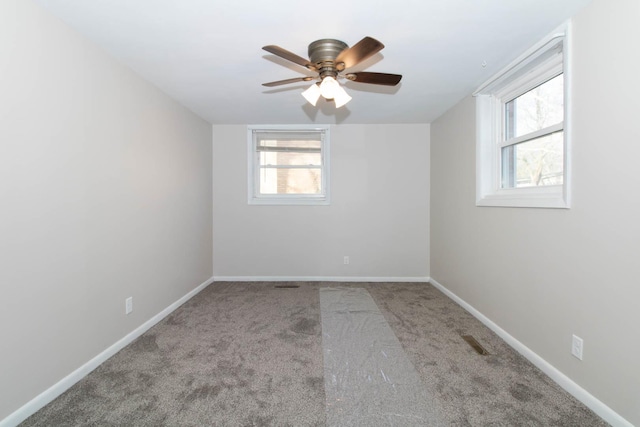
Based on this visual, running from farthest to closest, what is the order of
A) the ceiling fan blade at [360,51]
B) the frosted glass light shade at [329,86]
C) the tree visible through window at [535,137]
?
the tree visible through window at [535,137] < the frosted glass light shade at [329,86] < the ceiling fan blade at [360,51]

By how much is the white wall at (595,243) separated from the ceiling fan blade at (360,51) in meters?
1.24

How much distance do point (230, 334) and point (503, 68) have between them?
→ 10.7 ft

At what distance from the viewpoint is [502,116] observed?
9.43 feet

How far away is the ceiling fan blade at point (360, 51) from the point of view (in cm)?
161

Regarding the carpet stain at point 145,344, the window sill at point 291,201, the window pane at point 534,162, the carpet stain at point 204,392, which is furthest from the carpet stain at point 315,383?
the window sill at point 291,201

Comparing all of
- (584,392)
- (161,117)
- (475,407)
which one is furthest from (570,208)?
(161,117)

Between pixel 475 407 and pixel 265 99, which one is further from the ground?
pixel 265 99

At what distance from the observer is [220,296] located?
3723 mm

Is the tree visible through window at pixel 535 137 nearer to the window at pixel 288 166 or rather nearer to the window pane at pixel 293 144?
the window at pixel 288 166

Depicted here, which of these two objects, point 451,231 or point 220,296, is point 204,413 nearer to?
point 220,296

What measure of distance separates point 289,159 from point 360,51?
2.89m

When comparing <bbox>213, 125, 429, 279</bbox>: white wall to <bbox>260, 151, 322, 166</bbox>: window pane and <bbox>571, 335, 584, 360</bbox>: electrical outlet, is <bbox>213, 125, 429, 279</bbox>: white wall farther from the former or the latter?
<bbox>571, 335, 584, 360</bbox>: electrical outlet

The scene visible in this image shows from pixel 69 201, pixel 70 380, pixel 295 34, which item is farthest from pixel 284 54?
pixel 70 380

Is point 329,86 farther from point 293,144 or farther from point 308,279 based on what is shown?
point 308,279
